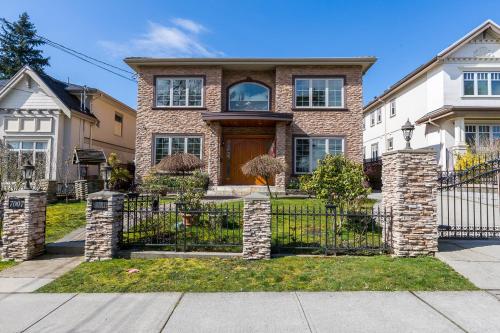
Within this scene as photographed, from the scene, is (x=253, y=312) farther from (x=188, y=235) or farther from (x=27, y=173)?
(x=27, y=173)

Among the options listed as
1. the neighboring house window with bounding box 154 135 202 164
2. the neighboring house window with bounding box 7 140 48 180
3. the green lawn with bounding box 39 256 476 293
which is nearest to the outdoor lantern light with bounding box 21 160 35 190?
the green lawn with bounding box 39 256 476 293

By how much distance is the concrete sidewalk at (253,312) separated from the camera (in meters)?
3.93

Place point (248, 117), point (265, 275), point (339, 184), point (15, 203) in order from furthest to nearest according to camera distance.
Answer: point (248, 117) < point (339, 184) < point (15, 203) < point (265, 275)

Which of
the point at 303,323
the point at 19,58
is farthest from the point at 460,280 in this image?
the point at 19,58

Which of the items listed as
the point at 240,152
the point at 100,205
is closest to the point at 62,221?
the point at 100,205

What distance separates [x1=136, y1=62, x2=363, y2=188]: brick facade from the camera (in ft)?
57.2

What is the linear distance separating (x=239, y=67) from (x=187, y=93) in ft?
10.9

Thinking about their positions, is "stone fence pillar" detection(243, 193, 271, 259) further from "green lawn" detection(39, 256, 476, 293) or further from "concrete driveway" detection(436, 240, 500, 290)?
"concrete driveway" detection(436, 240, 500, 290)

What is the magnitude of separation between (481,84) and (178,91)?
18.3 meters

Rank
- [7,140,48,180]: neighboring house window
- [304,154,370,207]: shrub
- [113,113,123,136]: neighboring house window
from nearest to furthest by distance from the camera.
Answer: [304,154,370,207]: shrub, [7,140,48,180]: neighboring house window, [113,113,123,136]: neighboring house window

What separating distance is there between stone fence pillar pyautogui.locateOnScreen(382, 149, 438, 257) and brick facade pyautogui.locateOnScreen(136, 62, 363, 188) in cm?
1055

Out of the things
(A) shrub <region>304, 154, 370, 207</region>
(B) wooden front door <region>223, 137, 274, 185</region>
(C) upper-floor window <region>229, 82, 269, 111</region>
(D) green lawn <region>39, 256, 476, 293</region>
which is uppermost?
(C) upper-floor window <region>229, 82, 269, 111</region>

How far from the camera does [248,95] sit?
18297mm

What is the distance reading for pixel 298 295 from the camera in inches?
195
